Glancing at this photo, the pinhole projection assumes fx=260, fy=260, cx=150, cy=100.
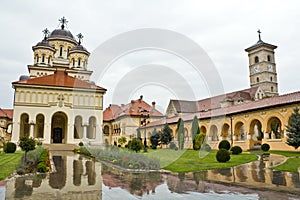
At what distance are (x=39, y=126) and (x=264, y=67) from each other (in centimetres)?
5179

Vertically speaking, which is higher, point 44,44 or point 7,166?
point 44,44

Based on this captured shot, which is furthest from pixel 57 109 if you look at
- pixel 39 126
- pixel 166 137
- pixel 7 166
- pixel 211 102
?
pixel 211 102

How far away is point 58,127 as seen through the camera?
45.8 metres

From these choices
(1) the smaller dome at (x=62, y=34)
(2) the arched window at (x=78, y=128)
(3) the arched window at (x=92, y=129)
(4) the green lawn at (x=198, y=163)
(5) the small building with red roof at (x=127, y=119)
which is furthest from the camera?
(1) the smaller dome at (x=62, y=34)

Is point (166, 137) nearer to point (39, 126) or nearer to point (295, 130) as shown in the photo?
point (295, 130)

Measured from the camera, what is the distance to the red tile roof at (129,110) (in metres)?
55.2

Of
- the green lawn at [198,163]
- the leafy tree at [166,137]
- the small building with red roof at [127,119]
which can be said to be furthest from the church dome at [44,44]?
the green lawn at [198,163]

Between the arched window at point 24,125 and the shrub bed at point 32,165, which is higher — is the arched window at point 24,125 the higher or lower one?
the higher one

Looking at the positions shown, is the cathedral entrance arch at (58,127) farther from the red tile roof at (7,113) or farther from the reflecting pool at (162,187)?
the reflecting pool at (162,187)

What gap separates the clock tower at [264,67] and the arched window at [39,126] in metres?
49.5

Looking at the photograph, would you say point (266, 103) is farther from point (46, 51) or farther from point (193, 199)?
point (46, 51)

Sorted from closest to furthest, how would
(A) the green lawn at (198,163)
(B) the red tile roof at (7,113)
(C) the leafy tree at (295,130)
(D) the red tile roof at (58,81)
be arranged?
(A) the green lawn at (198,163) → (C) the leafy tree at (295,130) → (D) the red tile roof at (58,81) → (B) the red tile roof at (7,113)

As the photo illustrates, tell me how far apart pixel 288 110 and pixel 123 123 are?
117 ft

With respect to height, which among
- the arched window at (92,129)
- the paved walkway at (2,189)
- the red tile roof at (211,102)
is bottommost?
the paved walkway at (2,189)
